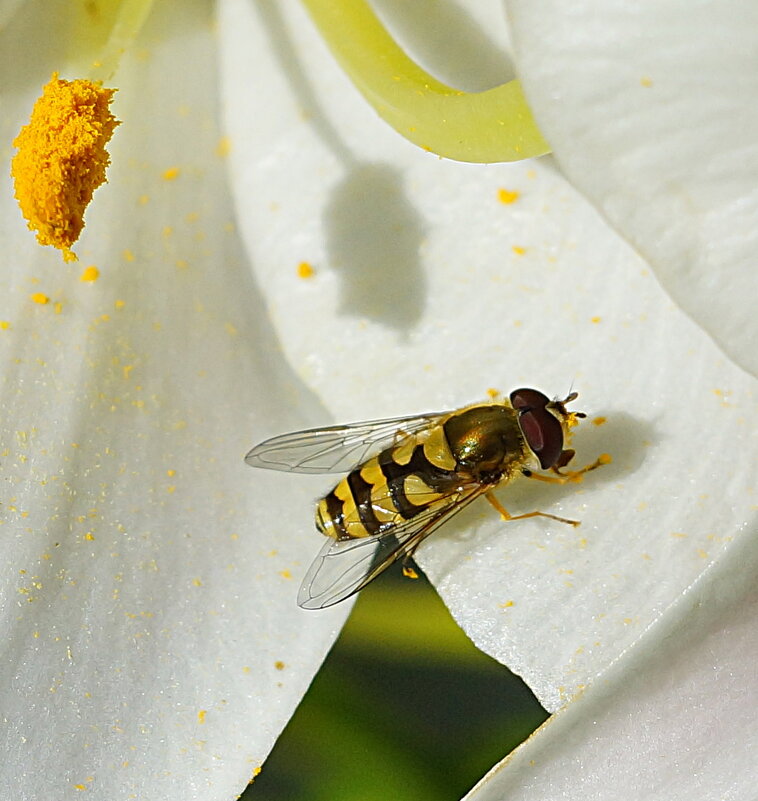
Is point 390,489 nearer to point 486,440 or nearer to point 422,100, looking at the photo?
point 486,440

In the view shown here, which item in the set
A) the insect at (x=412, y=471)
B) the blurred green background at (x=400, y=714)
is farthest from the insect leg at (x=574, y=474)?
the blurred green background at (x=400, y=714)

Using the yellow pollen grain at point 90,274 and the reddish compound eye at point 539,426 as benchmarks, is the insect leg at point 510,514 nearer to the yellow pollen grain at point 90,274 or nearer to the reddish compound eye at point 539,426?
the reddish compound eye at point 539,426

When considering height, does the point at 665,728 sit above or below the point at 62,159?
below

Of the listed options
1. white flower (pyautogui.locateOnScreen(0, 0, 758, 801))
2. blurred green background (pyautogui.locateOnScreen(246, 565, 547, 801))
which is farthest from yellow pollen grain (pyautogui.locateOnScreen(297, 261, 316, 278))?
blurred green background (pyautogui.locateOnScreen(246, 565, 547, 801))

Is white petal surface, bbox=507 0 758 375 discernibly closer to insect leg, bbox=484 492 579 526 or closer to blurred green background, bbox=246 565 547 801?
insect leg, bbox=484 492 579 526

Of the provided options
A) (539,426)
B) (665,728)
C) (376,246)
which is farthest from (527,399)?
(665,728)

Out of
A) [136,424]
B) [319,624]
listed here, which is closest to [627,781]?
[319,624]
